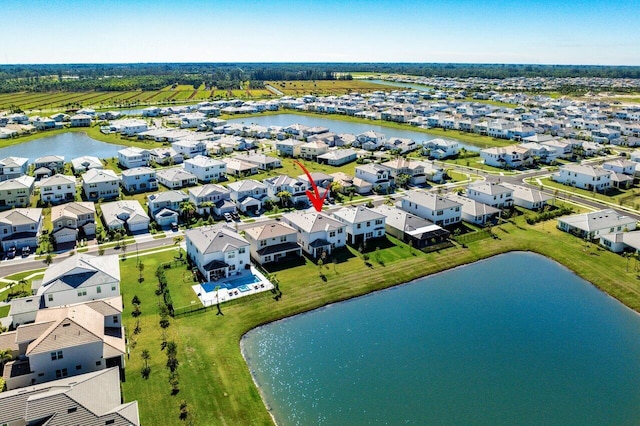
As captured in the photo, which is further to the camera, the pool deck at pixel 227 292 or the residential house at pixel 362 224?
the residential house at pixel 362 224

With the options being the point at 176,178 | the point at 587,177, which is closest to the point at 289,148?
the point at 176,178

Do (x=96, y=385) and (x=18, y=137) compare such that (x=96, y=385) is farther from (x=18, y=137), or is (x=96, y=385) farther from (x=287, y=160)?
(x=18, y=137)

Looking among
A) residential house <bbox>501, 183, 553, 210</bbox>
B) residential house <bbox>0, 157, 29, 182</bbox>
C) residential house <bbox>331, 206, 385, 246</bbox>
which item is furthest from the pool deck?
residential house <bbox>0, 157, 29, 182</bbox>

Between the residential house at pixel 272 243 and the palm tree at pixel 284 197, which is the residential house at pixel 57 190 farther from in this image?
the residential house at pixel 272 243

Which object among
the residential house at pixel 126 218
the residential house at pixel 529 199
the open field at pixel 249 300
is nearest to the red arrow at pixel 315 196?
the open field at pixel 249 300

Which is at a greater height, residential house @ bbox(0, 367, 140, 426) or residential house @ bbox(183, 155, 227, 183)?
residential house @ bbox(183, 155, 227, 183)

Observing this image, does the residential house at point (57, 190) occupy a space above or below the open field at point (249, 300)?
above

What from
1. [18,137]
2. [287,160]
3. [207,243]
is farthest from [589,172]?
[18,137]

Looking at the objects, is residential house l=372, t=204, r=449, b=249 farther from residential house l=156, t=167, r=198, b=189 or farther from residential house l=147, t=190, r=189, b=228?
residential house l=156, t=167, r=198, b=189
